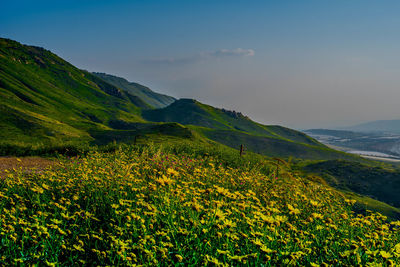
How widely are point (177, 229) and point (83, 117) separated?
4055 inches

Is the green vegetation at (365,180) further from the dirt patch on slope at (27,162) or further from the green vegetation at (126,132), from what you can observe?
the dirt patch on slope at (27,162)

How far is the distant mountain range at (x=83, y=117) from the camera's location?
45562 mm

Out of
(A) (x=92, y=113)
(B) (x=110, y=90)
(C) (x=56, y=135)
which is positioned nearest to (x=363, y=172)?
(C) (x=56, y=135)

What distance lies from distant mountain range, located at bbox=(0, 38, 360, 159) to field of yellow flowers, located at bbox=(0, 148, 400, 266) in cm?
1464

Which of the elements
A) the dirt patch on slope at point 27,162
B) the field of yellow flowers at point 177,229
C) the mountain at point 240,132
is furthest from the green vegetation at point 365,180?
the mountain at point 240,132

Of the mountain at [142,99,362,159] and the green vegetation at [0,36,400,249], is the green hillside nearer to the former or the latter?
the green vegetation at [0,36,400,249]

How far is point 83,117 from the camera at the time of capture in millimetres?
95000

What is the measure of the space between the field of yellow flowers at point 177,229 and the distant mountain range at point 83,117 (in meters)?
14.6

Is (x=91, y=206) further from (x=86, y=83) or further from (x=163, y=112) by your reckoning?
(x=86, y=83)

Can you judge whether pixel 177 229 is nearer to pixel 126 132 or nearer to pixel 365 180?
pixel 365 180

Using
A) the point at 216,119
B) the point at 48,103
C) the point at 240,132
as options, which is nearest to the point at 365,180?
the point at 240,132

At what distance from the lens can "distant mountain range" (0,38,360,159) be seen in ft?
149

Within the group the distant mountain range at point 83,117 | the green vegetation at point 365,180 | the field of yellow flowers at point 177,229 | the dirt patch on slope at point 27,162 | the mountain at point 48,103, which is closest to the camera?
the field of yellow flowers at point 177,229

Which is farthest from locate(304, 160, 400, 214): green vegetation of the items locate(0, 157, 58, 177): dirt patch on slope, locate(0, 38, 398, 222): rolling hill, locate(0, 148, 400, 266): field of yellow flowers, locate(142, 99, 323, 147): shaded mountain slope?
locate(142, 99, 323, 147): shaded mountain slope
